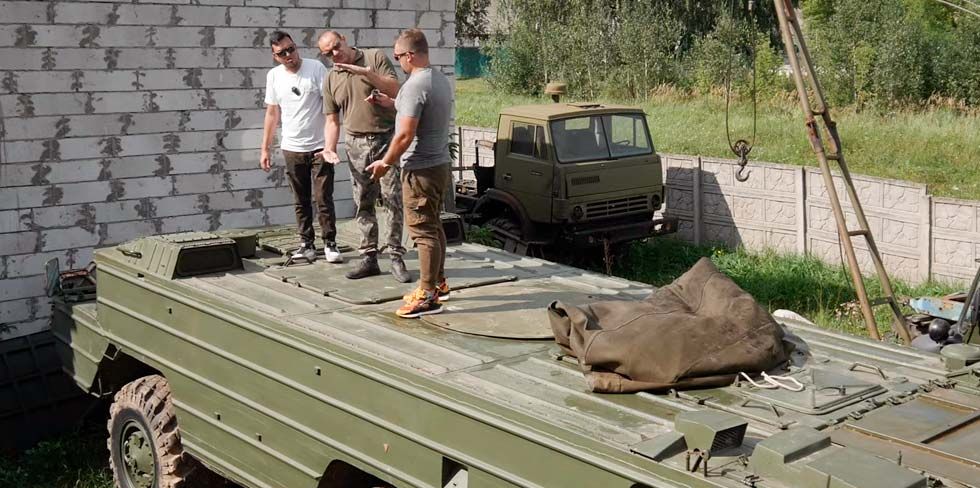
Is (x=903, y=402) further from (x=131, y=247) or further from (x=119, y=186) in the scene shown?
(x=119, y=186)

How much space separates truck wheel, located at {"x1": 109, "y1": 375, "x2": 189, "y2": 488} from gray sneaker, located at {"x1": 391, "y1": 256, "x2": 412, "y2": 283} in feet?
4.40

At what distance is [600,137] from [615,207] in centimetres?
86

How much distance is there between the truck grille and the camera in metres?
12.8

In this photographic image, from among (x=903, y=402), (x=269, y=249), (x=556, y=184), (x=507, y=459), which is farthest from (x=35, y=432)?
(x=556, y=184)

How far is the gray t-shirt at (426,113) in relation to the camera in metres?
5.45

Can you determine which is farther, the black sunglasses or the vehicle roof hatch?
the black sunglasses

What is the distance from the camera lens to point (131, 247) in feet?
20.9

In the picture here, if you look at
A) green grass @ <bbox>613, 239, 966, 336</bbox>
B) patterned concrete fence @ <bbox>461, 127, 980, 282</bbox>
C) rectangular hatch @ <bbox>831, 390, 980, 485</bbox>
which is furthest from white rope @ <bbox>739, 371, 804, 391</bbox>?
patterned concrete fence @ <bbox>461, 127, 980, 282</bbox>

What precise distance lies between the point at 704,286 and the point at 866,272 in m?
7.93

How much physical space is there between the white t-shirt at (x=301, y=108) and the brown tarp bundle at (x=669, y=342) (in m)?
2.80

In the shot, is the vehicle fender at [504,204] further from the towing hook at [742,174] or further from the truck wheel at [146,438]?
the truck wheel at [146,438]

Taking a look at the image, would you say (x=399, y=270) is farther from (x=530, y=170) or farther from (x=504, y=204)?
(x=504, y=204)

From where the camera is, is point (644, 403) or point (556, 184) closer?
point (644, 403)

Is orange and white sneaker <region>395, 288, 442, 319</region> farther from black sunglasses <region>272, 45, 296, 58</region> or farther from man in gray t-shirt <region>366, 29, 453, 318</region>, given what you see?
black sunglasses <region>272, 45, 296, 58</region>
